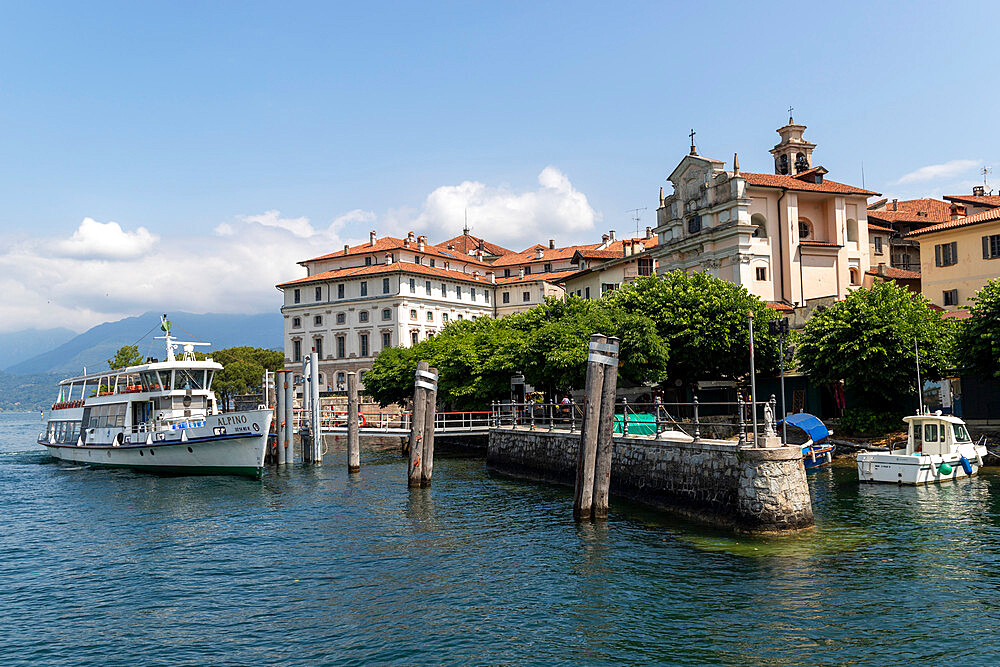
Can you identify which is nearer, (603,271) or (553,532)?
(553,532)

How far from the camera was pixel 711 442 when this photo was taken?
21250 mm

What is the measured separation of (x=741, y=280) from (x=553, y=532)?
129 feet

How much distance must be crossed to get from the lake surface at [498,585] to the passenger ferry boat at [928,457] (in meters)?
1.66

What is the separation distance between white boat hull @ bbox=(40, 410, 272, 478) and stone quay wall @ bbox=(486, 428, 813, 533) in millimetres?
15216

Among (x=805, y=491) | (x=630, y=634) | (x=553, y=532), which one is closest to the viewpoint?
(x=630, y=634)

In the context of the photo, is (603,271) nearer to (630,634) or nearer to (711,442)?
(711,442)

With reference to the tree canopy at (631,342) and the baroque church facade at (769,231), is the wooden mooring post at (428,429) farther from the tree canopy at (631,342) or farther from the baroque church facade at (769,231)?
the baroque church facade at (769,231)

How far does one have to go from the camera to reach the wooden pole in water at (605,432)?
21375 mm

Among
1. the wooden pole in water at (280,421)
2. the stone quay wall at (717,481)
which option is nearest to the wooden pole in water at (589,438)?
the stone quay wall at (717,481)

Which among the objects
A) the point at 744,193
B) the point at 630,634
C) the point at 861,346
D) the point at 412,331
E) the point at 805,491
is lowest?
the point at 630,634

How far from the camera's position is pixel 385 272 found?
88750 mm

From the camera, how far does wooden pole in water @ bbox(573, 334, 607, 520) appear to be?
21.3 meters

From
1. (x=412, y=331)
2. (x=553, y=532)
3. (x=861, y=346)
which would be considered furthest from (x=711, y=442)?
(x=412, y=331)

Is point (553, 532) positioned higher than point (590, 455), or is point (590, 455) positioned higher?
point (590, 455)
